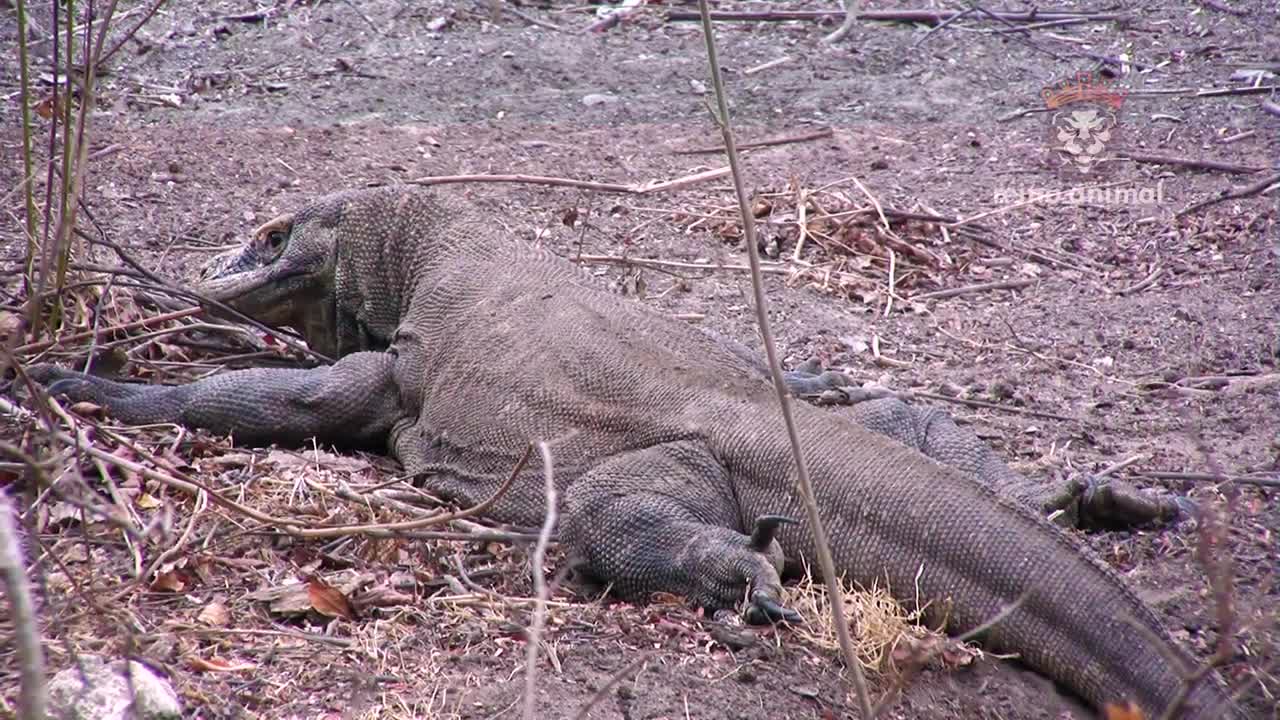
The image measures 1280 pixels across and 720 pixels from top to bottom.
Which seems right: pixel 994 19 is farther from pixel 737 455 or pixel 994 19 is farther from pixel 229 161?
pixel 737 455

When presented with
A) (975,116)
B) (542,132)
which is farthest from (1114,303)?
(542,132)

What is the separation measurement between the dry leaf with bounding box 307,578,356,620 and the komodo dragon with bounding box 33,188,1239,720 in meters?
0.90

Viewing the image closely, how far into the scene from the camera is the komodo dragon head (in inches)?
236

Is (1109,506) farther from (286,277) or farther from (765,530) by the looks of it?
(286,277)

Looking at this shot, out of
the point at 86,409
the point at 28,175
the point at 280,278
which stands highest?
the point at 28,175

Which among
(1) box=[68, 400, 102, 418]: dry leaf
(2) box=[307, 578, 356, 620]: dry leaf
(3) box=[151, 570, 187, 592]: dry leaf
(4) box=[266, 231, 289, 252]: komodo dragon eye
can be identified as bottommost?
(2) box=[307, 578, 356, 620]: dry leaf

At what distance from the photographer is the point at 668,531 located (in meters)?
4.32

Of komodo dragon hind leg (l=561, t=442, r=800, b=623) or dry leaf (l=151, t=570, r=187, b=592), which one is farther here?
komodo dragon hind leg (l=561, t=442, r=800, b=623)

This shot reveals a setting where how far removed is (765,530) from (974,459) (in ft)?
4.36

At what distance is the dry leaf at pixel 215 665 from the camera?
3.41 meters

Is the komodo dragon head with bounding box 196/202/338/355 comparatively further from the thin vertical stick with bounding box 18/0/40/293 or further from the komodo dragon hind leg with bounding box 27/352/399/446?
the thin vertical stick with bounding box 18/0/40/293

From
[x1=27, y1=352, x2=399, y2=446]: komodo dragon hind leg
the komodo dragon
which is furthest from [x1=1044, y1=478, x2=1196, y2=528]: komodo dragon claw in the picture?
[x1=27, y1=352, x2=399, y2=446]: komodo dragon hind leg

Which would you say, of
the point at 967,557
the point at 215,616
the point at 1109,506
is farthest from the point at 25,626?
the point at 1109,506

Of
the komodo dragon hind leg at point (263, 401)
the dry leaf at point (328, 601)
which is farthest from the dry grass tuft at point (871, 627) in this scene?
the komodo dragon hind leg at point (263, 401)
